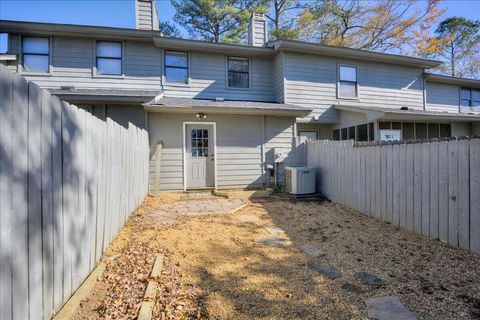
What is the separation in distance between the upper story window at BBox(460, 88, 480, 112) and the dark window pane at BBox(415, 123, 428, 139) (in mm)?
5509

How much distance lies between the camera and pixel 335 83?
444 inches

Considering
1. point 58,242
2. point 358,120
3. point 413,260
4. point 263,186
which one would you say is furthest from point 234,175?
point 58,242

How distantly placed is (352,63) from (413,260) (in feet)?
33.4

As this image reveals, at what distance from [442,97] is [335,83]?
22.3 feet

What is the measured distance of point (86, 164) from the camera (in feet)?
9.68

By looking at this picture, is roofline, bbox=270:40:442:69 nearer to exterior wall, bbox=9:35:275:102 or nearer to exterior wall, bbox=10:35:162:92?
exterior wall, bbox=9:35:275:102

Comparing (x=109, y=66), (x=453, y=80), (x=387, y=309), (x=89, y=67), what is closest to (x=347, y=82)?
(x=453, y=80)

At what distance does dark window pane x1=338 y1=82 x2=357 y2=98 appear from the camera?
448 inches

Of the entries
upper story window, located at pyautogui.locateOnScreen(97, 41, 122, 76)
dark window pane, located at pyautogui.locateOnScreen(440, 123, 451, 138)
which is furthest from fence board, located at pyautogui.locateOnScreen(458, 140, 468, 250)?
upper story window, located at pyautogui.locateOnScreen(97, 41, 122, 76)

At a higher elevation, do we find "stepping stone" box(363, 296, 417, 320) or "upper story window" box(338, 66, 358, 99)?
"upper story window" box(338, 66, 358, 99)

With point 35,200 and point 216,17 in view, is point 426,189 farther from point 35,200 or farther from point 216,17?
point 216,17

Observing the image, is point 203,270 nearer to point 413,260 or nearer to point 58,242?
point 58,242

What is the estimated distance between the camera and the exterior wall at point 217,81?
10.3 m

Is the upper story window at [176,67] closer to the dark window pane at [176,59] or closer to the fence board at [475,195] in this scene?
the dark window pane at [176,59]
